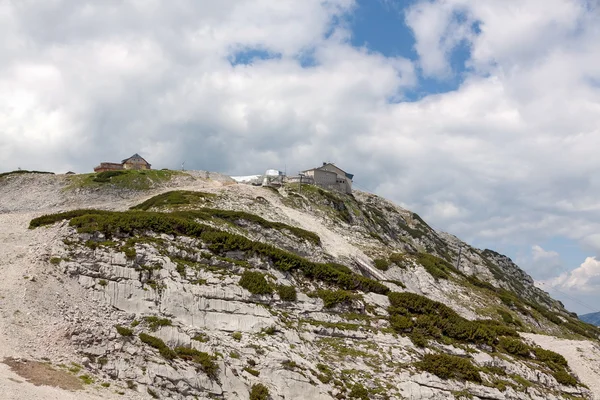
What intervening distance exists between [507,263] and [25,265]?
18360 centimetres

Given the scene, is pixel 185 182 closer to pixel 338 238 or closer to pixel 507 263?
pixel 338 238

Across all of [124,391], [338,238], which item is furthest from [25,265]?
[338,238]

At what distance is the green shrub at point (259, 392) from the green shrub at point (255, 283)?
9.37 m

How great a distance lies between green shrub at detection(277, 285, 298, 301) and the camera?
35.6m

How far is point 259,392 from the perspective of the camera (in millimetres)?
25203

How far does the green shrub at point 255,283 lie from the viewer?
113 feet

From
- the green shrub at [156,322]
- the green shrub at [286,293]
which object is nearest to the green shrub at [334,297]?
the green shrub at [286,293]

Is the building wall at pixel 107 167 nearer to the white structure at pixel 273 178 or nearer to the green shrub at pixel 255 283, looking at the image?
the white structure at pixel 273 178

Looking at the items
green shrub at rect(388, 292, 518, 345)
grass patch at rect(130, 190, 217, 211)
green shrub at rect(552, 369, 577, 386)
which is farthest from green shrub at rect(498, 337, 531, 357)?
grass patch at rect(130, 190, 217, 211)

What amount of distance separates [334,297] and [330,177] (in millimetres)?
85077

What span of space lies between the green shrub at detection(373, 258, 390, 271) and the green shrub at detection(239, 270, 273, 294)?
28.3 m

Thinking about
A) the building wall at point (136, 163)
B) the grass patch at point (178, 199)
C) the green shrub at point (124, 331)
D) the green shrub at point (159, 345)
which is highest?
the building wall at point (136, 163)

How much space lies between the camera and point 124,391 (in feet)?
69.2

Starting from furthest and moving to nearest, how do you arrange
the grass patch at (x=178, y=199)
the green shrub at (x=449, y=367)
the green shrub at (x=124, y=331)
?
the grass patch at (x=178, y=199)
the green shrub at (x=449, y=367)
the green shrub at (x=124, y=331)
